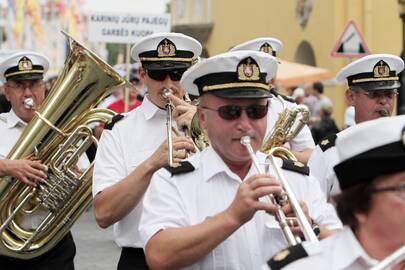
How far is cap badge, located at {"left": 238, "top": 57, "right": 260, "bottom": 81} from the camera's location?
4.05 meters

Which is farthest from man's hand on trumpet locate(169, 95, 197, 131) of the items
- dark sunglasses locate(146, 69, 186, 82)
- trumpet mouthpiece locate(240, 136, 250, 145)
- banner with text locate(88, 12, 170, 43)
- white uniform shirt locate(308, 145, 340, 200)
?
banner with text locate(88, 12, 170, 43)

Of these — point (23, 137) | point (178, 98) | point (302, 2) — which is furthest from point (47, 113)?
point (302, 2)

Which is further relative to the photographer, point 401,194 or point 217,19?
point 217,19

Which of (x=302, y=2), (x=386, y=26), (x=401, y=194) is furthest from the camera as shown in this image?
(x=302, y=2)

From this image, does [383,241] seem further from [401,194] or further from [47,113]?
[47,113]

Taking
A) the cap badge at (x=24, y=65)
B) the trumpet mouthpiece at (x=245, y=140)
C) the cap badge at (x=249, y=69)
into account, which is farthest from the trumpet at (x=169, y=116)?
the cap badge at (x=24, y=65)

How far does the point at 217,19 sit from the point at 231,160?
1555 inches

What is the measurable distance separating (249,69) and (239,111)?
213 millimetres

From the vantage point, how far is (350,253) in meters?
2.95

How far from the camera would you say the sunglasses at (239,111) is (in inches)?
155

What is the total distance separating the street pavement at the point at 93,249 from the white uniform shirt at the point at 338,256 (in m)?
6.50

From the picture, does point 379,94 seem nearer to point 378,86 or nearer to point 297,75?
point 378,86

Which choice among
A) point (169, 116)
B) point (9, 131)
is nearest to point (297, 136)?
point (169, 116)

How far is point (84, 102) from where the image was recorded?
668cm
